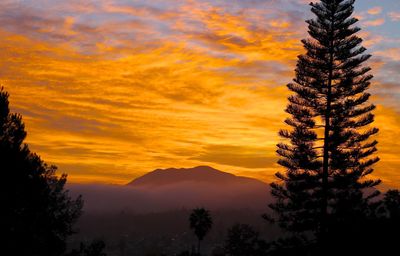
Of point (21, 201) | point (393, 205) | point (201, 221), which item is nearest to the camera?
point (393, 205)

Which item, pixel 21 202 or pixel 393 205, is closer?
pixel 393 205

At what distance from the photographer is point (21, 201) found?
27953mm

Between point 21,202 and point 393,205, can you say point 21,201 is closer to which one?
point 21,202

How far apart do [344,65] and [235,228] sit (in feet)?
126

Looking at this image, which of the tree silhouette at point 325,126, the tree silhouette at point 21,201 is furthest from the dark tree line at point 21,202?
the tree silhouette at point 325,126

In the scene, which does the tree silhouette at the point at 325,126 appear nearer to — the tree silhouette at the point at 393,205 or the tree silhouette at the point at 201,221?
the tree silhouette at the point at 393,205

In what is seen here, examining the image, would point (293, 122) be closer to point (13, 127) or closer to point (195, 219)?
point (13, 127)

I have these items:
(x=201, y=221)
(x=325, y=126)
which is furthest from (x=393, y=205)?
(x=201, y=221)

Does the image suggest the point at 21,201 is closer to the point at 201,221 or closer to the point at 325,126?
the point at 325,126

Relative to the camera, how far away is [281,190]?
40969mm

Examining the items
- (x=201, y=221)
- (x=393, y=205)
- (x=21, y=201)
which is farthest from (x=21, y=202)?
(x=201, y=221)

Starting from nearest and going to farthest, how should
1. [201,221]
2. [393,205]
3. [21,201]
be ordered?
[393,205]
[21,201]
[201,221]

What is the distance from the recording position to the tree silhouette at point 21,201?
2647 cm

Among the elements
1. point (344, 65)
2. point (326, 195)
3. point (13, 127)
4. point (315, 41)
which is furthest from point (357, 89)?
point (13, 127)
